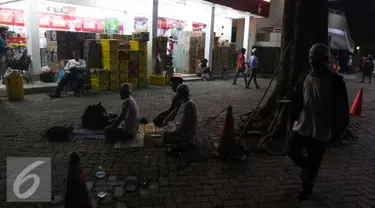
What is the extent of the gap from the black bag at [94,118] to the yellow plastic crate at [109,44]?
5.48 meters

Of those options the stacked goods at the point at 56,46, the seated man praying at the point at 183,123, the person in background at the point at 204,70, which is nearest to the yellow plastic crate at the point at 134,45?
the stacked goods at the point at 56,46

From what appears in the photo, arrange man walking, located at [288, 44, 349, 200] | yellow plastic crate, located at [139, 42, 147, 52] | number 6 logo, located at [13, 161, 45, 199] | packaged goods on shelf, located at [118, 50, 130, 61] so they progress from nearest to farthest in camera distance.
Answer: man walking, located at [288, 44, 349, 200], number 6 logo, located at [13, 161, 45, 199], packaged goods on shelf, located at [118, 50, 130, 61], yellow plastic crate, located at [139, 42, 147, 52]

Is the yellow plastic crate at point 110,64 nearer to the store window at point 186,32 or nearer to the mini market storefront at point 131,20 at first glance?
the mini market storefront at point 131,20

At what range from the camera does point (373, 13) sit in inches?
1201

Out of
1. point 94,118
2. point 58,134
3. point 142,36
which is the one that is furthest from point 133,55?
point 58,134

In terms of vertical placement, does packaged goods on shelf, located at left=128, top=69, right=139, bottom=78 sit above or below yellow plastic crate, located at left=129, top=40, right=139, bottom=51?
below

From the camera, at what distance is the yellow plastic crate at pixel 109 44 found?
37.6 ft

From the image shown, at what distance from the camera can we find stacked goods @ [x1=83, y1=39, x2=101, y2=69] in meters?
11.5

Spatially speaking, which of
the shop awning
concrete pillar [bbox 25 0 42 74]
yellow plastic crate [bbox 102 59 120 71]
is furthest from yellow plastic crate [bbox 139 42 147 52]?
the shop awning

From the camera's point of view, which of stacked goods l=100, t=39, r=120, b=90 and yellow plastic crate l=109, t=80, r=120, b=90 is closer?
stacked goods l=100, t=39, r=120, b=90

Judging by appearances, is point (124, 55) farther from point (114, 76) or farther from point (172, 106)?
point (172, 106)

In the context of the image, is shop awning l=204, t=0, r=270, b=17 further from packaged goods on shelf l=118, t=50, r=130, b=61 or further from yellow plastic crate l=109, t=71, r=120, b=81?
yellow plastic crate l=109, t=71, r=120, b=81

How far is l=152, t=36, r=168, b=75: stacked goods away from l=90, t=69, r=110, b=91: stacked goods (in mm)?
2949

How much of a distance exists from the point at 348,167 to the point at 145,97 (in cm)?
714
